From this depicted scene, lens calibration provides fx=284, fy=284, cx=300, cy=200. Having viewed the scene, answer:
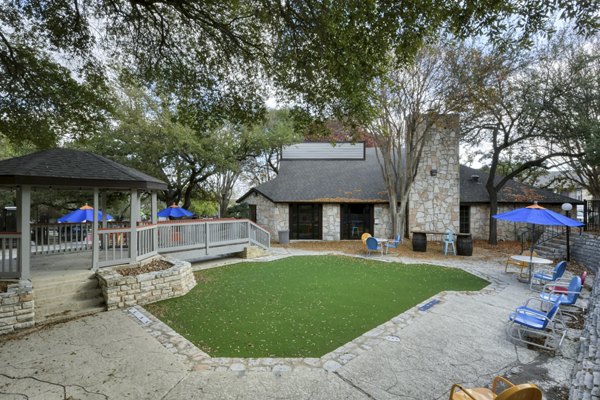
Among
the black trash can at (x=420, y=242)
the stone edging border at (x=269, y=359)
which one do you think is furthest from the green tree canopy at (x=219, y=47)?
the black trash can at (x=420, y=242)

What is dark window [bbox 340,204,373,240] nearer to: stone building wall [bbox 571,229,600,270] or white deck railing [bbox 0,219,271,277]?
white deck railing [bbox 0,219,271,277]

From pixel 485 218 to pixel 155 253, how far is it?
18043 millimetres

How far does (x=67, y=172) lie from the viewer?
23.1 ft

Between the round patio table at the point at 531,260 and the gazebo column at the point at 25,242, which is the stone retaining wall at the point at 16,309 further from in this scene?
the round patio table at the point at 531,260

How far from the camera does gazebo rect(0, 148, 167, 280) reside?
21.4 feet

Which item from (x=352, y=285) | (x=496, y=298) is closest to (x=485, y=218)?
(x=496, y=298)

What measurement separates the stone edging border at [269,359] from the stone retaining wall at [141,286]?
1066 mm

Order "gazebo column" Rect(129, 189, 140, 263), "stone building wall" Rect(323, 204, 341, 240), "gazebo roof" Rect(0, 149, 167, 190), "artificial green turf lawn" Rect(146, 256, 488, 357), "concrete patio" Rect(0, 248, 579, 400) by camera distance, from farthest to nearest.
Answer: "stone building wall" Rect(323, 204, 341, 240)
"gazebo column" Rect(129, 189, 140, 263)
"gazebo roof" Rect(0, 149, 167, 190)
"artificial green turf lawn" Rect(146, 256, 488, 357)
"concrete patio" Rect(0, 248, 579, 400)

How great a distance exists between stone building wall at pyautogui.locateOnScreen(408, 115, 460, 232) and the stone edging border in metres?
11.9

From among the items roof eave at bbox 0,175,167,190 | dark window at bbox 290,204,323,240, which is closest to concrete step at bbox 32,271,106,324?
roof eave at bbox 0,175,167,190

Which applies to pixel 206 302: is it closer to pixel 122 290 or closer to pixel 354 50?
pixel 122 290

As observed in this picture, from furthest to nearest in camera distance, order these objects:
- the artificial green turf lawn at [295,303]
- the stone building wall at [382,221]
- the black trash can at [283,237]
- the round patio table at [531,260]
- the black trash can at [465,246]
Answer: the stone building wall at [382,221] → the black trash can at [283,237] → the black trash can at [465,246] → the round patio table at [531,260] → the artificial green turf lawn at [295,303]

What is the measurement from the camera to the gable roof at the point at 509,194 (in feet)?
54.2

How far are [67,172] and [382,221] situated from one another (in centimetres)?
1493
